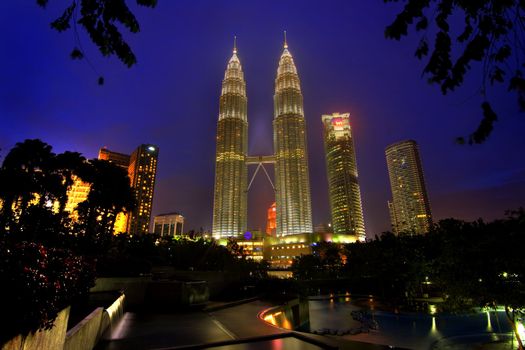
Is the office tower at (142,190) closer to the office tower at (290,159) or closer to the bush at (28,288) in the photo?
the office tower at (290,159)

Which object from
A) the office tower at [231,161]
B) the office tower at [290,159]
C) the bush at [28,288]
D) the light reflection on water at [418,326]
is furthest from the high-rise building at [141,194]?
the bush at [28,288]

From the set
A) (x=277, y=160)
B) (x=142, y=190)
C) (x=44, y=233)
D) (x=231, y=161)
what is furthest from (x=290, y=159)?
(x=44, y=233)

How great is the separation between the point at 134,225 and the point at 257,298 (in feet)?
560

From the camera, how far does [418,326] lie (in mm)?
26641

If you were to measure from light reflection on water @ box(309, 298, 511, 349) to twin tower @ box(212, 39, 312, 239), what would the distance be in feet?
435

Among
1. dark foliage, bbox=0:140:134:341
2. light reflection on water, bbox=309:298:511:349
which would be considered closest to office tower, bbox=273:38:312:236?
dark foliage, bbox=0:140:134:341

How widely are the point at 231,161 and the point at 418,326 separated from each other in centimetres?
15620

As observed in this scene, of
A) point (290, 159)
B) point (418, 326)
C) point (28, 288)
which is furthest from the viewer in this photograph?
point (290, 159)

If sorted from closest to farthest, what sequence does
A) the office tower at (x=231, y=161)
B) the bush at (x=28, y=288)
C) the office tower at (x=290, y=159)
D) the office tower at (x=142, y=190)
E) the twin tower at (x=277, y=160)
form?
1. the bush at (x=28, y=288)
2. the office tower at (x=290, y=159)
3. the twin tower at (x=277, y=160)
4. the office tower at (x=231, y=161)
5. the office tower at (x=142, y=190)

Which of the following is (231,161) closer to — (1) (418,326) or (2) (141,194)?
(2) (141,194)

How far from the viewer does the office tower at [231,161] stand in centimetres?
17062

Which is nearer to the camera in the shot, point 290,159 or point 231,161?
point 290,159

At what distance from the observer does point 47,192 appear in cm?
3578

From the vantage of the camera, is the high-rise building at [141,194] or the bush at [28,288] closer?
the bush at [28,288]
